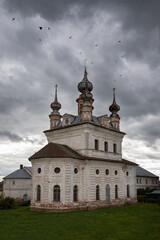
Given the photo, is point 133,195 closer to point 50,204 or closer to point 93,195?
point 93,195

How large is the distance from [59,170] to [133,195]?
14.8 metres

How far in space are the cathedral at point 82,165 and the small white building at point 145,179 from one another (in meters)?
22.0

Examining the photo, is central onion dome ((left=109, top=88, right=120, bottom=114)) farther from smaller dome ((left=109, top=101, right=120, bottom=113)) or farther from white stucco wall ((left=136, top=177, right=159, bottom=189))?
white stucco wall ((left=136, top=177, right=159, bottom=189))

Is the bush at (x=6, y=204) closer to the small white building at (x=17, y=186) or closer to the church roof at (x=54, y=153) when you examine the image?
the church roof at (x=54, y=153)

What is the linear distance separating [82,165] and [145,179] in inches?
1407

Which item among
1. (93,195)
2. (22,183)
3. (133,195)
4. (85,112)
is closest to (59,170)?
(93,195)

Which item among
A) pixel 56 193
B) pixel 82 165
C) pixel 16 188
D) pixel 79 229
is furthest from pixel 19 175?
pixel 79 229

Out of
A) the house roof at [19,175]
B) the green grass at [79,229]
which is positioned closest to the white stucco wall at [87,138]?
the green grass at [79,229]

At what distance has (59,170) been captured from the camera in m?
24.5

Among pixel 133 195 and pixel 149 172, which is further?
pixel 149 172

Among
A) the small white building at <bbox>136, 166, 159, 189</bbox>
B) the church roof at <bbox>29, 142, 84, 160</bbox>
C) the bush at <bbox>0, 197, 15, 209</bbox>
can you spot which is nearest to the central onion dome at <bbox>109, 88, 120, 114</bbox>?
the church roof at <bbox>29, 142, 84, 160</bbox>

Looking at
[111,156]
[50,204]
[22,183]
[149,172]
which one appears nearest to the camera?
[50,204]

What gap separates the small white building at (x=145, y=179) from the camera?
5510 centimetres

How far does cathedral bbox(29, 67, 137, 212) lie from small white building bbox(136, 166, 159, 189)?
2196 centimetres
